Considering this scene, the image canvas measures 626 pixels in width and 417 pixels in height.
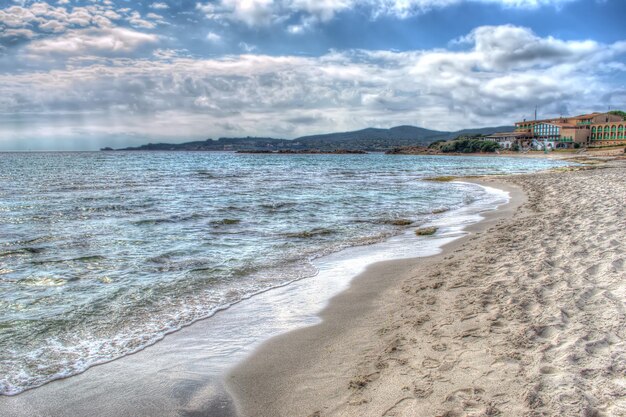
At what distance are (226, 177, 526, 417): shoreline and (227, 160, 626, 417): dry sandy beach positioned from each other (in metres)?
0.02

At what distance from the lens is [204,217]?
1659 cm

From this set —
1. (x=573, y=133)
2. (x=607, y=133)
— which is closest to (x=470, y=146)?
(x=573, y=133)

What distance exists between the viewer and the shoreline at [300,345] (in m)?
4.27

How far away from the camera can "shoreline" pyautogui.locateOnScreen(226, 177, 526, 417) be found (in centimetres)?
427

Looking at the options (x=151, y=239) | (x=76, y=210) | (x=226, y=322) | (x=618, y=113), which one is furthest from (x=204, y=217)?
(x=618, y=113)

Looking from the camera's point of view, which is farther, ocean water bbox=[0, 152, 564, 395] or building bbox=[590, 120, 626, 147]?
building bbox=[590, 120, 626, 147]

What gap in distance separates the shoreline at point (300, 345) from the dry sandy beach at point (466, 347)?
2cm

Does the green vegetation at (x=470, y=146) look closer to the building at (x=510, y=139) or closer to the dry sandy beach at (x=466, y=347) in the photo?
the building at (x=510, y=139)

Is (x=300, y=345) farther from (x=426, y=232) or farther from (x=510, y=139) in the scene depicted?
(x=510, y=139)

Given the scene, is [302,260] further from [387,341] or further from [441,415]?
[441,415]

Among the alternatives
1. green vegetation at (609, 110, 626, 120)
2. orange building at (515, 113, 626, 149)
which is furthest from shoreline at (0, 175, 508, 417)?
green vegetation at (609, 110, 626, 120)

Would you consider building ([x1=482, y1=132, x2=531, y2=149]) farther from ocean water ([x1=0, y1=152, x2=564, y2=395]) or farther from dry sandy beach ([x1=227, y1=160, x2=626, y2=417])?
dry sandy beach ([x1=227, y1=160, x2=626, y2=417])

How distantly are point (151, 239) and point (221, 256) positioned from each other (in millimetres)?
3080

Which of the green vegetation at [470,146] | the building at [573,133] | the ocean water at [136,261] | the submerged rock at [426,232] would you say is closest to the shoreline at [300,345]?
the ocean water at [136,261]
